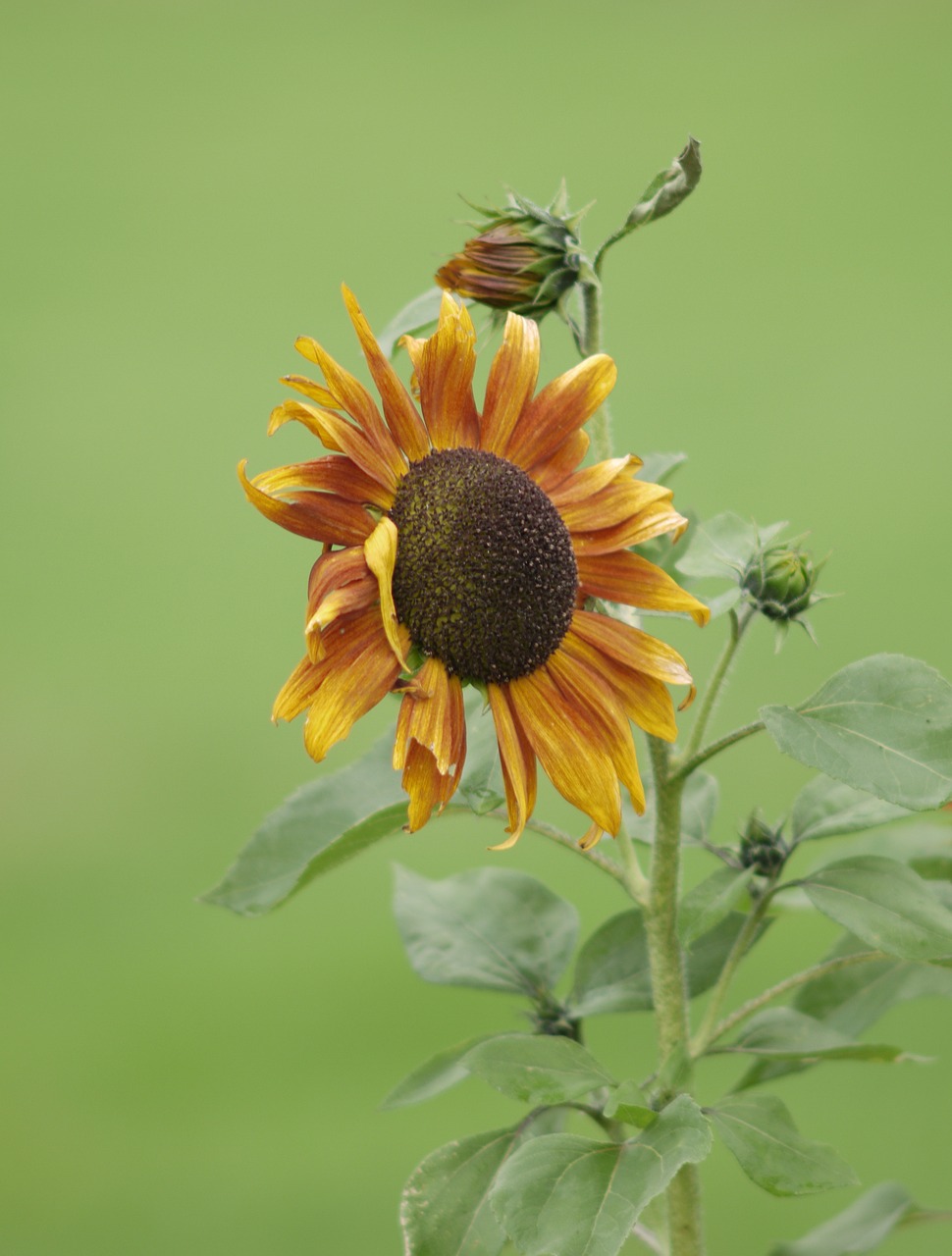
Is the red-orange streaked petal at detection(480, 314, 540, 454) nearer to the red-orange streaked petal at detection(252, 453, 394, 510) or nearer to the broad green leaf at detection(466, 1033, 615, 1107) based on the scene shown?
the red-orange streaked petal at detection(252, 453, 394, 510)

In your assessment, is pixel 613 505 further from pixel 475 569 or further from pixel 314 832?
pixel 314 832

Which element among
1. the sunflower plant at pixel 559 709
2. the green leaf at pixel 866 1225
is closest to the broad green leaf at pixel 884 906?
the sunflower plant at pixel 559 709

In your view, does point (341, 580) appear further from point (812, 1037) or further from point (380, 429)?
point (812, 1037)

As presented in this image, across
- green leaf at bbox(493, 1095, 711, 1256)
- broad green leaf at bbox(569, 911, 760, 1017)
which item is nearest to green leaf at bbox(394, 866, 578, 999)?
broad green leaf at bbox(569, 911, 760, 1017)

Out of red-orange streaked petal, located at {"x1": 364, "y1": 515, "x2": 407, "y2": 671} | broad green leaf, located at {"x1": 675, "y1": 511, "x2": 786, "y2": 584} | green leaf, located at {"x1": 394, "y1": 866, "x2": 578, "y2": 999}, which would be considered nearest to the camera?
red-orange streaked petal, located at {"x1": 364, "y1": 515, "x2": 407, "y2": 671}

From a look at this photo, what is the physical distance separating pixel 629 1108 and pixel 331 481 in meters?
0.21

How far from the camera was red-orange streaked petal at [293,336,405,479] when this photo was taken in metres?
0.39

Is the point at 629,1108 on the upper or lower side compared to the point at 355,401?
lower

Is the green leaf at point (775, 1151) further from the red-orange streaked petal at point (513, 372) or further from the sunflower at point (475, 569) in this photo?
the red-orange streaked petal at point (513, 372)

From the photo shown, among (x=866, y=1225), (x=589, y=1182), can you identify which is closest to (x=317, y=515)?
(x=589, y=1182)

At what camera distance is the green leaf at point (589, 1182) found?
40 centimetres

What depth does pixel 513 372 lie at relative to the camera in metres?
0.42

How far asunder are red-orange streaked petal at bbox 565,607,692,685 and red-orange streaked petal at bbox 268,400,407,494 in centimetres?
7

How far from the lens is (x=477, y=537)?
0.39 meters
